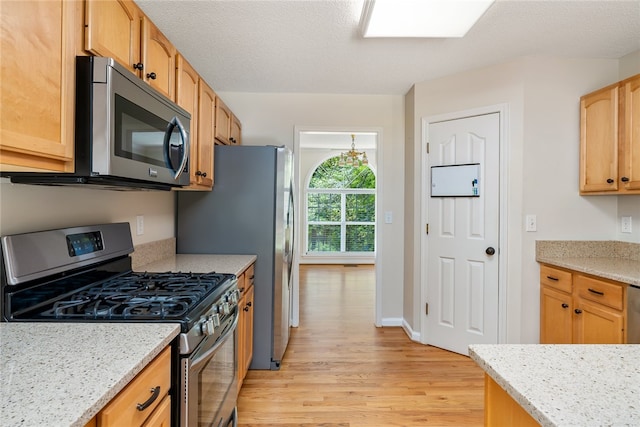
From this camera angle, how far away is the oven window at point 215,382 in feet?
4.21

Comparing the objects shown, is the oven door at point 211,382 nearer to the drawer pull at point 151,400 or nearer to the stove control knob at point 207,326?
the stove control knob at point 207,326

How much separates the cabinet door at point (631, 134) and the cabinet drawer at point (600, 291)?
0.73 metres

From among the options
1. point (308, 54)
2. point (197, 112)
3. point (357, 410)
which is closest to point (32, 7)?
point (197, 112)

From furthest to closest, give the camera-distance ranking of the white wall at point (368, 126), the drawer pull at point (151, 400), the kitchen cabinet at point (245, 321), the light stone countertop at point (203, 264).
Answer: the white wall at point (368, 126) < the kitchen cabinet at point (245, 321) < the light stone countertop at point (203, 264) < the drawer pull at point (151, 400)

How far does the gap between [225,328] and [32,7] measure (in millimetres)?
1326

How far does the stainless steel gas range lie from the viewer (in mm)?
1128

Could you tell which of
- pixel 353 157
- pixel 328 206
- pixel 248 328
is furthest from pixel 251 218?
pixel 328 206

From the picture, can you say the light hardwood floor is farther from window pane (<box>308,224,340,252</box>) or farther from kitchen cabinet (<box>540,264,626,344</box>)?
window pane (<box>308,224,340,252</box>)

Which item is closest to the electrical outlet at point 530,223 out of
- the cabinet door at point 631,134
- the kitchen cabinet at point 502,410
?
the cabinet door at point 631,134

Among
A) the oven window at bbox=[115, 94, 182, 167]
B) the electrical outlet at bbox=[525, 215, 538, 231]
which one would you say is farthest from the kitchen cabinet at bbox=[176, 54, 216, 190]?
the electrical outlet at bbox=[525, 215, 538, 231]

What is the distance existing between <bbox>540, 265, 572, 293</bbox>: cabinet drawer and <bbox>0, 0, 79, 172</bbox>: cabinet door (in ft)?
9.29

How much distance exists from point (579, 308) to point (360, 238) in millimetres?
5439

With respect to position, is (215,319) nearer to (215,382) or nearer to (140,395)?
(215,382)

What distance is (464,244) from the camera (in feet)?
9.20
